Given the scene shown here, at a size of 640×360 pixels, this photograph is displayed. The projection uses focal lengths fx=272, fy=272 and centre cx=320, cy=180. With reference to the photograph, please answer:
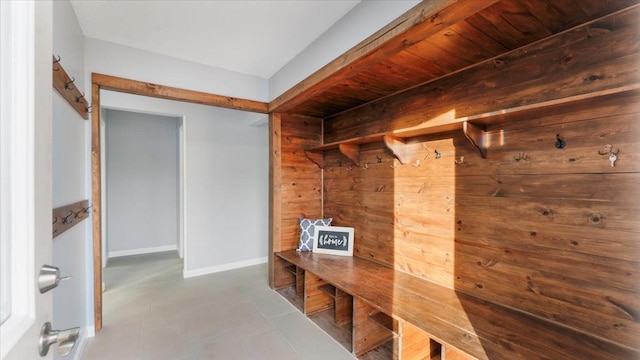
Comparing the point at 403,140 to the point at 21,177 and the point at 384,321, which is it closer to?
the point at 384,321

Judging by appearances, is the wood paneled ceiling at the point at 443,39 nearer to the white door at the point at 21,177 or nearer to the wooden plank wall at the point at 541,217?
the wooden plank wall at the point at 541,217

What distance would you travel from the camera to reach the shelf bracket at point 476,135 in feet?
5.46

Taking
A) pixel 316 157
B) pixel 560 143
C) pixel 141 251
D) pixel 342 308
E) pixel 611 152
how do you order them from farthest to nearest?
pixel 141 251 → pixel 316 157 → pixel 342 308 → pixel 560 143 → pixel 611 152

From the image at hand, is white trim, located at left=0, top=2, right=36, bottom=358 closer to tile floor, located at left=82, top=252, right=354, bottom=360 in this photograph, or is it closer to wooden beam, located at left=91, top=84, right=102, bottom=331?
tile floor, located at left=82, top=252, right=354, bottom=360

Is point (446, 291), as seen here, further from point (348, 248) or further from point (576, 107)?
point (576, 107)

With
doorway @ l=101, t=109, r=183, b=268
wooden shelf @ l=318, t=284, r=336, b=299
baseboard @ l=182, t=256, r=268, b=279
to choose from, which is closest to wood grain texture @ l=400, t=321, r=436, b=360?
wooden shelf @ l=318, t=284, r=336, b=299

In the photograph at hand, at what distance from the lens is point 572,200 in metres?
1.42

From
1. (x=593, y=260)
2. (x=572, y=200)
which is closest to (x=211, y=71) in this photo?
(x=572, y=200)

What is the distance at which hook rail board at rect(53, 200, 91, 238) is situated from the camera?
1.48 m

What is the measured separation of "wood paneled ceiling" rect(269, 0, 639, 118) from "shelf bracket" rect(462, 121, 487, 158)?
44cm

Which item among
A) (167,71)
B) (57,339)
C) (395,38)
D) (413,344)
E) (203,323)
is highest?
(167,71)

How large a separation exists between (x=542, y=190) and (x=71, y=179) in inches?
116

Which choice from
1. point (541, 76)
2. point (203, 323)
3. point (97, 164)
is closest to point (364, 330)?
point (203, 323)

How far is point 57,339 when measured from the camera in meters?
0.67
